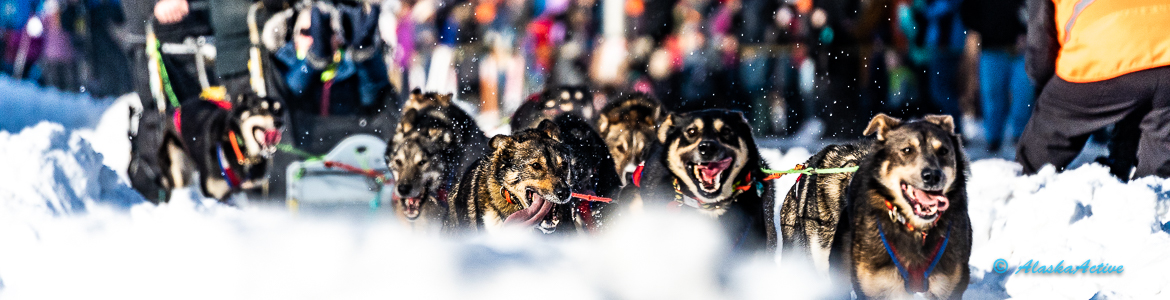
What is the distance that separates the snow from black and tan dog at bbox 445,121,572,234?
98mm

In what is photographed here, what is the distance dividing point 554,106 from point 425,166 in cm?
127

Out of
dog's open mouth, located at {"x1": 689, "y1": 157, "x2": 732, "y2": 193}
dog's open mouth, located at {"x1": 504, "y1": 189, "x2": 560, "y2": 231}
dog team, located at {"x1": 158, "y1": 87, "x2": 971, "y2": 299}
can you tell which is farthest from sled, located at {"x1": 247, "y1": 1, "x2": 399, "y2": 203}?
dog's open mouth, located at {"x1": 689, "y1": 157, "x2": 732, "y2": 193}

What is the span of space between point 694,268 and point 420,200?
1475mm

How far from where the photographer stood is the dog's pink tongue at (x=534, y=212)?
360 centimetres

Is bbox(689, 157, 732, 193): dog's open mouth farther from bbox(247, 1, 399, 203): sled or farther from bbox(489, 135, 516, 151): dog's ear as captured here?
bbox(247, 1, 399, 203): sled

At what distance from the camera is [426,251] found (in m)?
3.55

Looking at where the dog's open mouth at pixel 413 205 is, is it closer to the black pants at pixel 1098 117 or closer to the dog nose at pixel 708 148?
the dog nose at pixel 708 148

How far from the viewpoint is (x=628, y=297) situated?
10.8 feet

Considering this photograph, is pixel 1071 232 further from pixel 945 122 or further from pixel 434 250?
pixel 434 250

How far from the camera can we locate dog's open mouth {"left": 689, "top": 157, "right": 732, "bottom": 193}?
3.40 m

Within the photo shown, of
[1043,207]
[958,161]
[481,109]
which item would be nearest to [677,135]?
[958,161]

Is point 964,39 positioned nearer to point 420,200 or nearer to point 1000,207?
point 1000,207

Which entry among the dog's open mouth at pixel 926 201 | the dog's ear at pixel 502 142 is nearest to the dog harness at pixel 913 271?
the dog's open mouth at pixel 926 201

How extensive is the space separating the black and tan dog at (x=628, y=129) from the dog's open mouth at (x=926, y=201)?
2.01 metres
